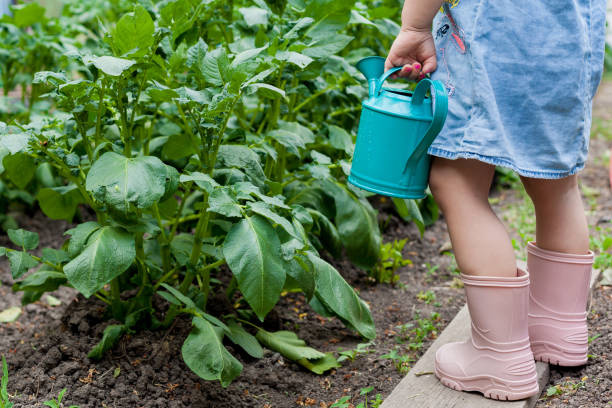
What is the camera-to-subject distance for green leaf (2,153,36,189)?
1.98 meters

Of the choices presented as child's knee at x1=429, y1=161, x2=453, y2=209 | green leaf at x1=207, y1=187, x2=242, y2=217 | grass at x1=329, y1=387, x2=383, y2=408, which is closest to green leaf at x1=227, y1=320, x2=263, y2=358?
grass at x1=329, y1=387, x2=383, y2=408

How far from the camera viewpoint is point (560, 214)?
1976 mm

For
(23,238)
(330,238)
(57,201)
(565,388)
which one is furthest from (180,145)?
(565,388)

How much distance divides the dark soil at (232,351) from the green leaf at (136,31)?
0.87m

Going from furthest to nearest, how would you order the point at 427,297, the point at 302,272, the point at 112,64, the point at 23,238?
1. the point at 427,297
2. the point at 23,238
3. the point at 302,272
4. the point at 112,64

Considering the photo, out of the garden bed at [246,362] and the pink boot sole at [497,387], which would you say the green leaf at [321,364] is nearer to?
the garden bed at [246,362]

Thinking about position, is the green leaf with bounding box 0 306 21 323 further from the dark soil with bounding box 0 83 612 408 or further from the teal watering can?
the teal watering can

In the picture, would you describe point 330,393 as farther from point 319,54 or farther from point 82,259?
point 319,54

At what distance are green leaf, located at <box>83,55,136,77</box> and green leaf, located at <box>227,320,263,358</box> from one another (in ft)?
2.93

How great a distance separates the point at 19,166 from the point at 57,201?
0.89 ft

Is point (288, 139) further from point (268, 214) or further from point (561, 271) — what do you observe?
point (561, 271)

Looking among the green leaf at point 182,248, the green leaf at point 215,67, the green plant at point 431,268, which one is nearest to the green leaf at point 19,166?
the green leaf at point 182,248

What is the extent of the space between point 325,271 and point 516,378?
601mm

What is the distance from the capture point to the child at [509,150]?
1682mm
